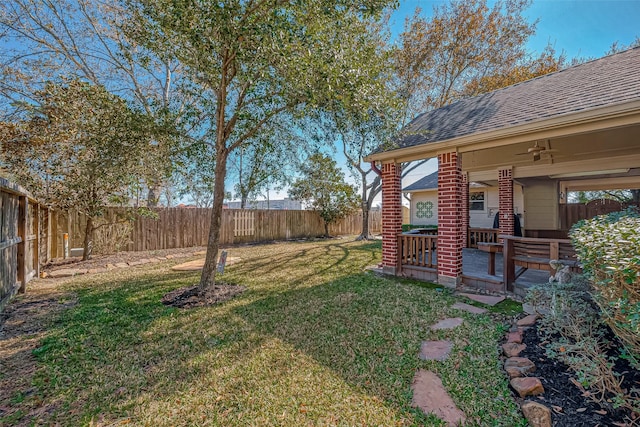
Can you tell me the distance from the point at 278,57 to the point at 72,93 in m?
5.83

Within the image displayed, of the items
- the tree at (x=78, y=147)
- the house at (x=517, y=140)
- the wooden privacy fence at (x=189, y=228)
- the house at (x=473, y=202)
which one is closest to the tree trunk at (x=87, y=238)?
the tree at (x=78, y=147)

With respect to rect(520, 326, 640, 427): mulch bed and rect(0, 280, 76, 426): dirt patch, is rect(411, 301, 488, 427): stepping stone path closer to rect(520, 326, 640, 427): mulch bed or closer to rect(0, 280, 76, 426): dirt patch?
rect(520, 326, 640, 427): mulch bed

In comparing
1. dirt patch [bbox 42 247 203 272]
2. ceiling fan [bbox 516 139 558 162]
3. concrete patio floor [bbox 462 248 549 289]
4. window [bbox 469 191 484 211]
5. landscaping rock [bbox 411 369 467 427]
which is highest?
ceiling fan [bbox 516 139 558 162]

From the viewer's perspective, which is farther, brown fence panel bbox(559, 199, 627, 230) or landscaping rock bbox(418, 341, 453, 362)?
brown fence panel bbox(559, 199, 627, 230)

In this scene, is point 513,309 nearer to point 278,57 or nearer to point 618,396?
point 618,396

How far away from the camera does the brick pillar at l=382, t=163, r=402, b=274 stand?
6336 mm

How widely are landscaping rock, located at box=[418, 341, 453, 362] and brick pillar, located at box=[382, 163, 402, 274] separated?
3.20m

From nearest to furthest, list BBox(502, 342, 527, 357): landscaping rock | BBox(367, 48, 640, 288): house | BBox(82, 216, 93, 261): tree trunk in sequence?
BBox(502, 342, 527, 357): landscaping rock → BBox(367, 48, 640, 288): house → BBox(82, 216, 93, 261): tree trunk

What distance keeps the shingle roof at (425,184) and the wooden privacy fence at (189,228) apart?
16.7ft

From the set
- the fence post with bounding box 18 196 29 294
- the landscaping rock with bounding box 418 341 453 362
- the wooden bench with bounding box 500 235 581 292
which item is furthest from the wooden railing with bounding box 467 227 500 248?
the fence post with bounding box 18 196 29 294

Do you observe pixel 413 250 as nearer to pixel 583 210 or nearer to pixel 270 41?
pixel 270 41

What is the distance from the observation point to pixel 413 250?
20.7ft

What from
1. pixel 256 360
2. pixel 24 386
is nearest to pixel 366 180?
pixel 256 360

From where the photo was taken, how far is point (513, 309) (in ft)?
13.7
